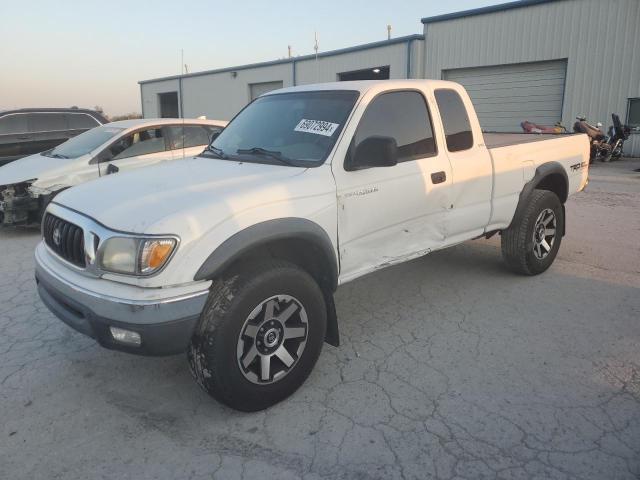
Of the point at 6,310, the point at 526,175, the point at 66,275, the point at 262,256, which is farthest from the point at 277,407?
the point at 526,175

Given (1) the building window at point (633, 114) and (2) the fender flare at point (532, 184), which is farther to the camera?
(1) the building window at point (633, 114)

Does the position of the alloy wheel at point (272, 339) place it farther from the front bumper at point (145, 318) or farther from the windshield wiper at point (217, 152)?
the windshield wiper at point (217, 152)

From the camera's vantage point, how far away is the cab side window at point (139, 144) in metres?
7.55

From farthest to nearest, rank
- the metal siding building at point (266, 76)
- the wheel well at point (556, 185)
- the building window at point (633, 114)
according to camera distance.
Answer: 1. the metal siding building at point (266, 76)
2. the building window at point (633, 114)
3. the wheel well at point (556, 185)

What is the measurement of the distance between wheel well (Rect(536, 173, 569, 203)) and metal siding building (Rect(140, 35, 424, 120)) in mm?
15456

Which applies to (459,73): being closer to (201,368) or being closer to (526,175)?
(526,175)

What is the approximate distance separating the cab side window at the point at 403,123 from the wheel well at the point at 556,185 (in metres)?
1.83

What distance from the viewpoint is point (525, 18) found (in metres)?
16.7

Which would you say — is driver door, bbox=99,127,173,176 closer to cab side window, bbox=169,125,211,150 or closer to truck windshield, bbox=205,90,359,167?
cab side window, bbox=169,125,211,150

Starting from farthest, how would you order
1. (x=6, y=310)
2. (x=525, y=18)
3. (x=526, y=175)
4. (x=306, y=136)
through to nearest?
1. (x=525, y=18)
2. (x=526, y=175)
3. (x=6, y=310)
4. (x=306, y=136)

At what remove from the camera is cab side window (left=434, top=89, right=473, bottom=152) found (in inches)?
166

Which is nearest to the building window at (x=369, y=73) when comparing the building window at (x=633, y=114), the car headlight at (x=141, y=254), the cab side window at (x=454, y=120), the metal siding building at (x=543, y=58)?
the metal siding building at (x=543, y=58)

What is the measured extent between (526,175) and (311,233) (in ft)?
8.91

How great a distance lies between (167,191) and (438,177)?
2054 mm
